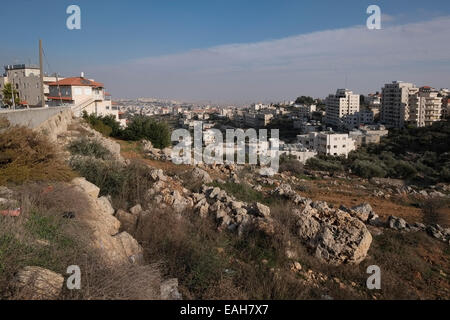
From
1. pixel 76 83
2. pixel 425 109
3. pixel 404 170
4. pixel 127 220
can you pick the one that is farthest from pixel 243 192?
pixel 425 109

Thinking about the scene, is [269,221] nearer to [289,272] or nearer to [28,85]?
[289,272]

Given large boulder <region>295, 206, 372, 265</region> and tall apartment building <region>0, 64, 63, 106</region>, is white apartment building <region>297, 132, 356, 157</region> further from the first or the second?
large boulder <region>295, 206, 372, 265</region>

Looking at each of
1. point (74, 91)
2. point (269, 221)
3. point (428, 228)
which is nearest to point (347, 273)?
point (269, 221)

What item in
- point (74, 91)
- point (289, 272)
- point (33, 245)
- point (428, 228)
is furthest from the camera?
point (74, 91)

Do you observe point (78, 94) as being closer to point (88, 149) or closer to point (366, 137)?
point (88, 149)

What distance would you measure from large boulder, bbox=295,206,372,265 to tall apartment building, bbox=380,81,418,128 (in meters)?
57.5

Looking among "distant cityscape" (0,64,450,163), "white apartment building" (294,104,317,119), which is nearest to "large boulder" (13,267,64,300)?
"distant cityscape" (0,64,450,163)

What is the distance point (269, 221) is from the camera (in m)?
6.26

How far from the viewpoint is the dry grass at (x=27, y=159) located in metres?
5.67

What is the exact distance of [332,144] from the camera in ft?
126

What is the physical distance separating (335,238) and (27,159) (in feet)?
19.5

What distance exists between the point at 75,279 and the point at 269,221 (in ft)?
12.6

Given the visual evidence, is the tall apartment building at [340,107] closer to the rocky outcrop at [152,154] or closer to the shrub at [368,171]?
the shrub at [368,171]

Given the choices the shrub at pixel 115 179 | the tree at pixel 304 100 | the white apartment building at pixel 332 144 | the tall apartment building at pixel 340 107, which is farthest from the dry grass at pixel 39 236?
the tree at pixel 304 100
